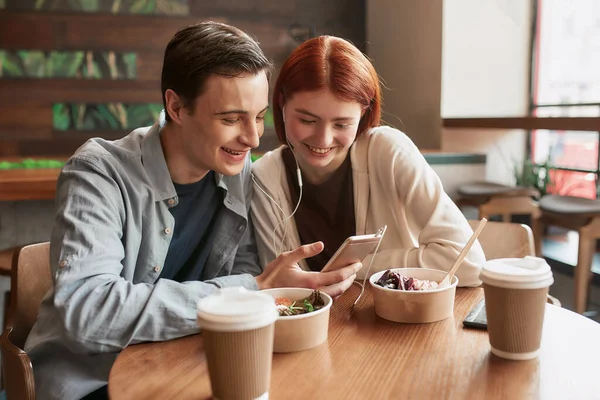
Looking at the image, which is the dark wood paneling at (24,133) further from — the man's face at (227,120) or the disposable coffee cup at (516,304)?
the disposable coffee cup at (516,304)

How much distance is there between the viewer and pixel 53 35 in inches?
196

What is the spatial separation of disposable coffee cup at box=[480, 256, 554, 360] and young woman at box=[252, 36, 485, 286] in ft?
1.30

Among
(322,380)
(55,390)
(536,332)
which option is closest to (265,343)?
(322,380)

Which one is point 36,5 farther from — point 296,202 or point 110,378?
point 110,378

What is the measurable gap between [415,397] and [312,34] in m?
4.98

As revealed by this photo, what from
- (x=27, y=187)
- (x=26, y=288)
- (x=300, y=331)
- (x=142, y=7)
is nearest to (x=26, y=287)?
(x=26, y=288)

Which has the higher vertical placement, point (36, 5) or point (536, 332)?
point (36, 5)

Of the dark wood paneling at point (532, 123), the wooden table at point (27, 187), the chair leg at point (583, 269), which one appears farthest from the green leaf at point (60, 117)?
the chair leg at point (583, 269)

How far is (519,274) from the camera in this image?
0.94 meters

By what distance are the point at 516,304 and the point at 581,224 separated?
228 centimetres

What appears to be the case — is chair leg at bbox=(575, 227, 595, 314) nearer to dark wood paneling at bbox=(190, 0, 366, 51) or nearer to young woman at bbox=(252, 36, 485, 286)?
young woman at bbox=(252, 36, 485, 286)

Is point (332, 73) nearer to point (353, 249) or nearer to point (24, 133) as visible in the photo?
point (353, 249)

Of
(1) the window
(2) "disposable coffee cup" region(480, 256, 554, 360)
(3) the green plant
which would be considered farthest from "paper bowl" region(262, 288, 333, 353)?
(3) the green plant

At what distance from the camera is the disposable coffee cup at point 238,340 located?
2.52ft
